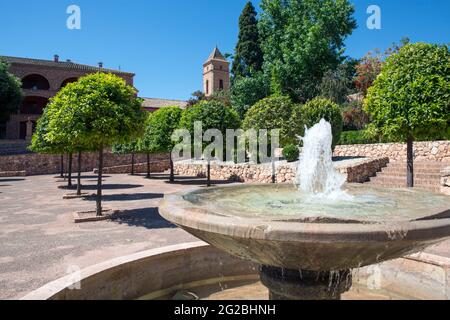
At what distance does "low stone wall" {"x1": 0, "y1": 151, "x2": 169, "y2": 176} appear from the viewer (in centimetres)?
2804

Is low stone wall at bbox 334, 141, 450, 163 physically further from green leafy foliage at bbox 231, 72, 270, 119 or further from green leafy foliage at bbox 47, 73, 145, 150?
green leafy foliage at bbox 47, 73, 145, 150

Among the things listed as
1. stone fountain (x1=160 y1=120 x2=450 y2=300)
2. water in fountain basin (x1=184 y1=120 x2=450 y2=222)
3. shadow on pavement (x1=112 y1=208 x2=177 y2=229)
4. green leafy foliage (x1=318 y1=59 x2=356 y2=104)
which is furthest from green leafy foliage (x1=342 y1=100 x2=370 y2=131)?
stone fountain (x1=160 y1=120 x2=450 y2=300)

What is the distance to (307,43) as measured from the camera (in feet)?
99.9

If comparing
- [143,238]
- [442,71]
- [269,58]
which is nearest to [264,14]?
[269,58]

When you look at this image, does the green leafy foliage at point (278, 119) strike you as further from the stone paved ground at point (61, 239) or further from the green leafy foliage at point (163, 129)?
the stone paved ground at point (61, 239)

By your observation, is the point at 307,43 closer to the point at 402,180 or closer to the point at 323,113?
the point at 323,113

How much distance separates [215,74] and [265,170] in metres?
40.7

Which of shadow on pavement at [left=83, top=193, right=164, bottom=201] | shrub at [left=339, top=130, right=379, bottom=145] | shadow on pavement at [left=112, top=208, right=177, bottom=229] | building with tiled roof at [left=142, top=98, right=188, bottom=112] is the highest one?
building with tiled roof at [left=142, top=98, right=188, bottom=112]

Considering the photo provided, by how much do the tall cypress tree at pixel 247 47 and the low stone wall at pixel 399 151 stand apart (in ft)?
61.7

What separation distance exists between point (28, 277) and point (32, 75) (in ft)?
153

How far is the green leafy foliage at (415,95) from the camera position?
28.3 feet

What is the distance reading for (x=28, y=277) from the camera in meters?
4.96

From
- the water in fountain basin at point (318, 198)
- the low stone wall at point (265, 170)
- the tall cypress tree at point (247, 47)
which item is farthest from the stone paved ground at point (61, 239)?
the tall cypress tree at point (247, 47)

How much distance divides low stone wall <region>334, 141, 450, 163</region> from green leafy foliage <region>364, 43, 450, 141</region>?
9.52 m
